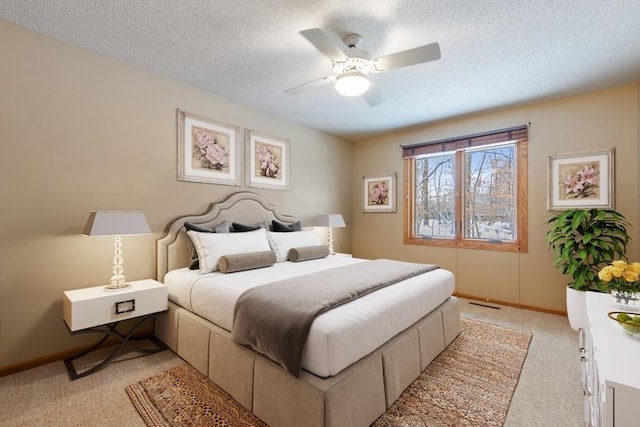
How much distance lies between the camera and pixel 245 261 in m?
2.73

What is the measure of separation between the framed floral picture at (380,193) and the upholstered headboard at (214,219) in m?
1.60

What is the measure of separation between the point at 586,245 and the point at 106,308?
4.51 metres

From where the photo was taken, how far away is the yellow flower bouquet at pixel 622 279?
1727 mm

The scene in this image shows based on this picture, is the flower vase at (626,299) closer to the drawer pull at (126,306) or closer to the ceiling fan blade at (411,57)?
the ceiling fan blade at (411,57)

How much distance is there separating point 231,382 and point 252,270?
1.05 metres

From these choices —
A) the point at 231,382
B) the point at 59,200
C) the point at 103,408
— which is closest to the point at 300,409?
the point at 231,382

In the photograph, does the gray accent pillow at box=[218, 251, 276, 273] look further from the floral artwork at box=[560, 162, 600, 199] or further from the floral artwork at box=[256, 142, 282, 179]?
the floral artwork at box=[560, 162, 600, 199]

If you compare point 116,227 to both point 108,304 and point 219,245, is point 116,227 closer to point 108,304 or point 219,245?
point 108,304

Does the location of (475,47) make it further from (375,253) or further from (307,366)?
(375,253)

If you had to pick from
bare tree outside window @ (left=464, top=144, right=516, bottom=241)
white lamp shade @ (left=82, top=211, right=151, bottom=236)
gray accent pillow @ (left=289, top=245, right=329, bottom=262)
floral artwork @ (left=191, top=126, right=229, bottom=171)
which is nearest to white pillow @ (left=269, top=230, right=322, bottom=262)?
gray accent pillow @ (left=289, top=245, right=329, bottom=262)

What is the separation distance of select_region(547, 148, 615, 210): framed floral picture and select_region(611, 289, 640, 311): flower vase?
6.46 feet

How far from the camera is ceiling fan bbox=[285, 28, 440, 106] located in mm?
1998

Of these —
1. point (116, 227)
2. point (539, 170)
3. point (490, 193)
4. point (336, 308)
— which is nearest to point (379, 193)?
point (490, 193)

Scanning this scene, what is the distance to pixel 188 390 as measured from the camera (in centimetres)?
200
